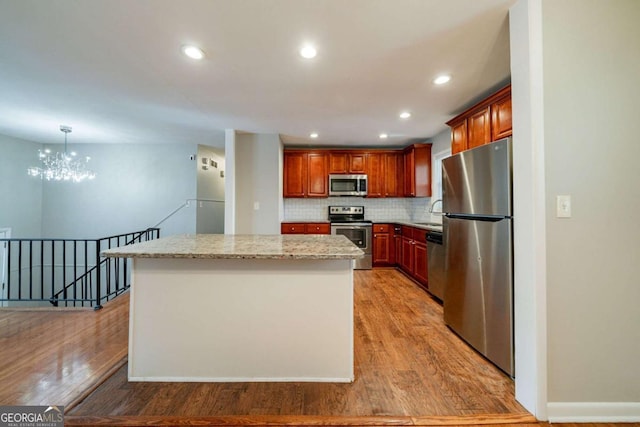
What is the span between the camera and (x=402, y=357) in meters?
2.06

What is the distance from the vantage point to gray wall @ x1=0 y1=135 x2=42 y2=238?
4.64 m

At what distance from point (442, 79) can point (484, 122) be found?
0.71m

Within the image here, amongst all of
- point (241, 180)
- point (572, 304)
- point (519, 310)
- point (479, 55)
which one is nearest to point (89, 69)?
point (241, 180)

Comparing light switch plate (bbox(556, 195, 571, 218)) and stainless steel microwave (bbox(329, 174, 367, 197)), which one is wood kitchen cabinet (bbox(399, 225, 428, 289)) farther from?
light switch plate (bbox(556, 195, 571, 218))

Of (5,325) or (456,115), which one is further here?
(456,115)

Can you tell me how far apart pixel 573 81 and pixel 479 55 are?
842 mm

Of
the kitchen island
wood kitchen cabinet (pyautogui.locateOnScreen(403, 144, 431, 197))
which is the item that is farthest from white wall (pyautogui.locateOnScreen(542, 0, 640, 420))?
wood kitchen cabinet (pyautogui.locateOnScreen(403, 144, 431, 197))

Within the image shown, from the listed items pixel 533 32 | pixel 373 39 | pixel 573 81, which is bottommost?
pixel 573 81

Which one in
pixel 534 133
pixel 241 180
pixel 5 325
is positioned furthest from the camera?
pixel 241 180

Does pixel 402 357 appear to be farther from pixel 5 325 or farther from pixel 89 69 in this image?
pixel 5 325

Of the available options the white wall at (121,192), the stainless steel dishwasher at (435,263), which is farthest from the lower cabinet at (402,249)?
the white wall at (121,192)

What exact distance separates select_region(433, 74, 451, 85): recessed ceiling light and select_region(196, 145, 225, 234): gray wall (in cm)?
472

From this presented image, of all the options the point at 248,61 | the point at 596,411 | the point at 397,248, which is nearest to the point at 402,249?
the point at 397,248
